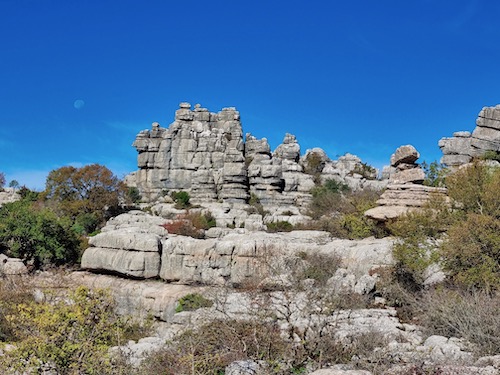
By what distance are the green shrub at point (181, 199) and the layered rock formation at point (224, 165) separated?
2.17 ft

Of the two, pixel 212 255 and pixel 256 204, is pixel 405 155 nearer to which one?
pixel 212 255

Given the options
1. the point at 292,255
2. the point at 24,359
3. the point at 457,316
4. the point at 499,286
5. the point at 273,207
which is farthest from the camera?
the point at 273,207

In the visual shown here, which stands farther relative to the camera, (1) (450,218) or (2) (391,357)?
(1) (450,218)

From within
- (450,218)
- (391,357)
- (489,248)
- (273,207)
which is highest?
(273,207)

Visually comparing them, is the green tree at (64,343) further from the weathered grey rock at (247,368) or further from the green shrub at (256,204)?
the green shrub at (256,204)

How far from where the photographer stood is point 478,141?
37.5 metres

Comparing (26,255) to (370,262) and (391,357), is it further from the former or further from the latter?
(391,357)

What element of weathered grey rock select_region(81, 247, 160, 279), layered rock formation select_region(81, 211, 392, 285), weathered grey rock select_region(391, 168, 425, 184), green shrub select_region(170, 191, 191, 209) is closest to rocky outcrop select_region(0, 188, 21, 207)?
green shrub select_region(170, 191, 191, 209)

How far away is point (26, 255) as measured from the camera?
2291 cm

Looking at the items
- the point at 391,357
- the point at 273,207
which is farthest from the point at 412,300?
the point at 273,207

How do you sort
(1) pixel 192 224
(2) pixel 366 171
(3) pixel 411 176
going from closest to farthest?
(3) pixel 411 176 → (1) pixel 192 224 → (2) pixel 366 171

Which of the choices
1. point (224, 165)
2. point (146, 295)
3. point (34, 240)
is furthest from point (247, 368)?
point (224, 165)

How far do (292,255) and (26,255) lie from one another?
12891 mm

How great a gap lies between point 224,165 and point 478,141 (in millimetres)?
20367
